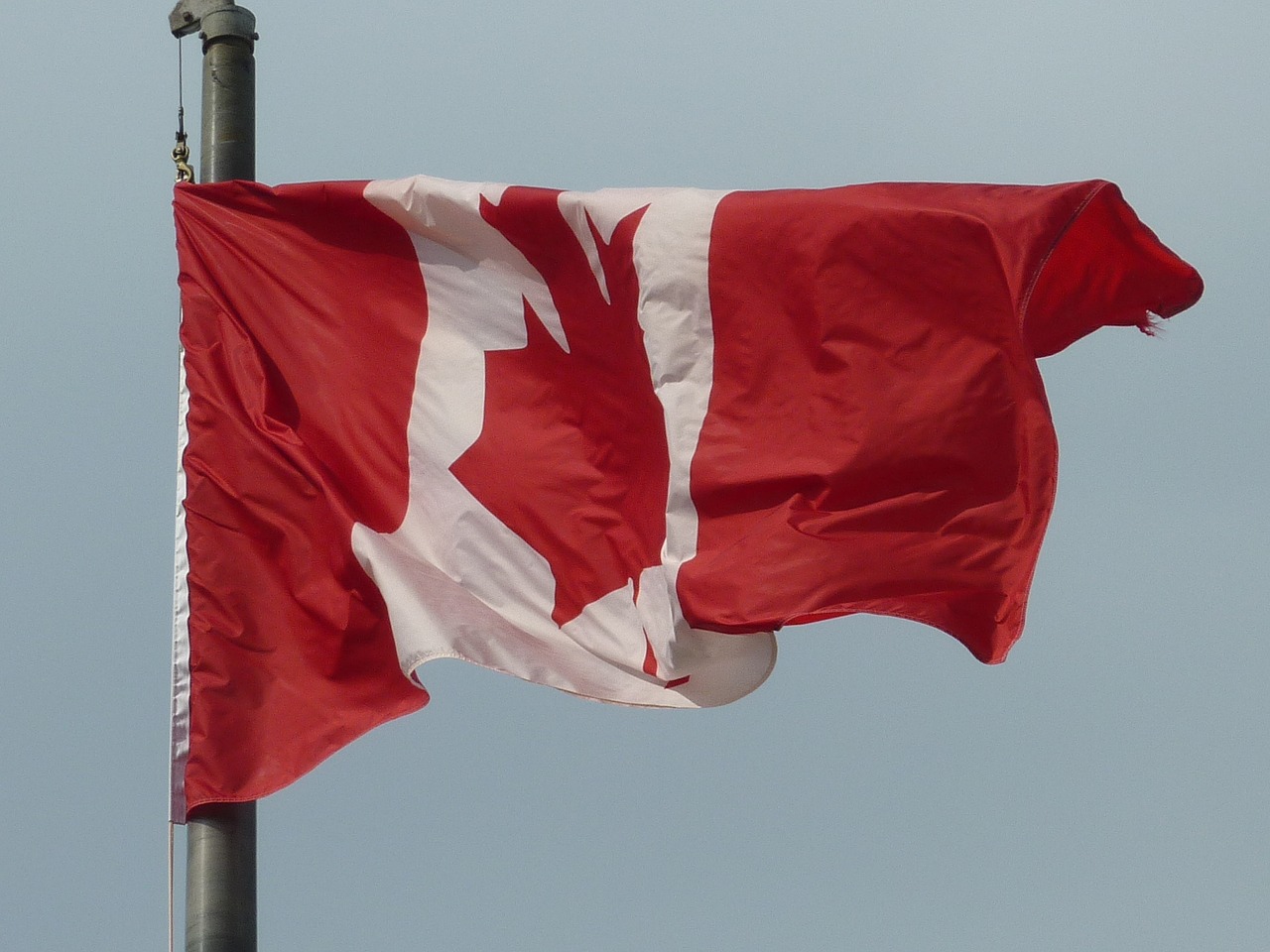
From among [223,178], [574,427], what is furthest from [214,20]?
[574,427]

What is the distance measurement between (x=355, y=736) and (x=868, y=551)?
2.63 m

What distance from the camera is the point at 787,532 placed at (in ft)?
39.7

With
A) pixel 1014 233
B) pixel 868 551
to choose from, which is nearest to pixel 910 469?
pixel 868 551

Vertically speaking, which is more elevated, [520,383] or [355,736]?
[520,383]

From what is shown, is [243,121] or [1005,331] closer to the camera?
[1005,331]

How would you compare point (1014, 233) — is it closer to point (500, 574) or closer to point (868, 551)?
point (868, 551)

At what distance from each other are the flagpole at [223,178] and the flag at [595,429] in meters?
0.15

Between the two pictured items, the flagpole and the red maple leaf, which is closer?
the flagpole

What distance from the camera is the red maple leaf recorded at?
1291cm

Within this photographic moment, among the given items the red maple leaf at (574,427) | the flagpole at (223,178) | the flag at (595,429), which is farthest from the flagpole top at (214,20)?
the red maple leaf at (574,427)

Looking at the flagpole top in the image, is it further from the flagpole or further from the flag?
the flag

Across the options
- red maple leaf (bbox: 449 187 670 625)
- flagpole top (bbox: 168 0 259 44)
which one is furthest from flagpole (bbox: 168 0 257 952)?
red maple leaf (bbox: 449 187 670 625)

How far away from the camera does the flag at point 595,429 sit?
12.0m

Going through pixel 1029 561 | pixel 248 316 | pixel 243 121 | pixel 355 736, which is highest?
pixel 243 121
